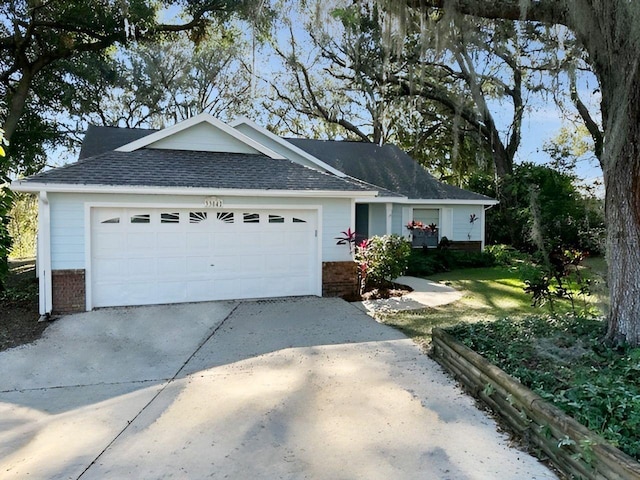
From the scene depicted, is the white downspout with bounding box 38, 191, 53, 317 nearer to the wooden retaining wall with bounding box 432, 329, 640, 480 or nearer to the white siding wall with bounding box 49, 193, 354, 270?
the white siding wall with bounding box 49, 193, 354, 270

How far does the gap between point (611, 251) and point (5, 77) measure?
21.0 m

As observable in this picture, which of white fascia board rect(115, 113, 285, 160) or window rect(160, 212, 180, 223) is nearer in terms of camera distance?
window rect(160, 212, 180, 223)

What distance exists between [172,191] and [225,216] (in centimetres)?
122

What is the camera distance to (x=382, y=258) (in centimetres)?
966

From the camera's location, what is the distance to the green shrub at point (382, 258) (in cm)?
969

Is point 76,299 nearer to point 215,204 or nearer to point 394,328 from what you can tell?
point 215,204

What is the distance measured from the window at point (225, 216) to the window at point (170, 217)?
810 millimetres

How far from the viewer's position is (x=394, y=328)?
7.16 m

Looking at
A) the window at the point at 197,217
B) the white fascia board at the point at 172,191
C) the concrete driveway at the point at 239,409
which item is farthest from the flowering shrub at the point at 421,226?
the concrete driveway at the point at 239,409

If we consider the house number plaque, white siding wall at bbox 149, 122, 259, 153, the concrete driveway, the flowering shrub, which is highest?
white siding wall at bbox 149, 122, 259, 153

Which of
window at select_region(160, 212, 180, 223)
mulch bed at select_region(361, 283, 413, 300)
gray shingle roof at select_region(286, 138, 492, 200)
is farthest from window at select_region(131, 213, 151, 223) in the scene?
gray shingle roof at select_region(286, 138, 492, 200)

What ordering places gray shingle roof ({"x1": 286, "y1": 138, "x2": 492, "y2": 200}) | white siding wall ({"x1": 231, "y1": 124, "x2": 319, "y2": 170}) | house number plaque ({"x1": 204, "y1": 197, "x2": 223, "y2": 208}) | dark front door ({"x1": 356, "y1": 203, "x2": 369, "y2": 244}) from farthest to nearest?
gray shingle roof ({"x1": 286, "y1": 138, "x2": 492, "y2": 200}) < dark front door ({"x1": 356, "y1": 203, "x2": 369, "y2": 244}) < white siding wall ({"x1": 231, "y1": 124, "x2": 319, "y2": 170}) < house number plaque ({"x1": 204, "y1": 197, "x2": 223, "y2": 208})

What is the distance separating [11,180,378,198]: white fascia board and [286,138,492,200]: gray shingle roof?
7026mm

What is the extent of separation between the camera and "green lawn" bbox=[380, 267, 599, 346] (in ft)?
24.0
